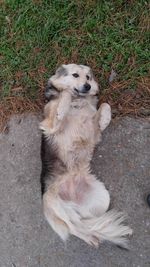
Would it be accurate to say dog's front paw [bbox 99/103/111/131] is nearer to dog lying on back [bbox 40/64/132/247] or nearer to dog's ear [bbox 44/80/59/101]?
dog lying on back [bbox 40/64/132/247]

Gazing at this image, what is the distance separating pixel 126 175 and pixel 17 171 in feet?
3.43

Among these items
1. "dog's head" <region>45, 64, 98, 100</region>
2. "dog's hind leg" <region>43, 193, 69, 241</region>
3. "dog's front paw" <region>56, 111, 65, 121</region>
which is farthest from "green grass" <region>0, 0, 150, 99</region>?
"dog's hind leg" <region>43, 193, 69, 241</region>

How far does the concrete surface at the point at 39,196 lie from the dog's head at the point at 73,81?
0.45m

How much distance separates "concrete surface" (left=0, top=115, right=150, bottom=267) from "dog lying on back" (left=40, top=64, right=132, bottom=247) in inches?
7.7

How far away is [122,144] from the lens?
4.57 meters

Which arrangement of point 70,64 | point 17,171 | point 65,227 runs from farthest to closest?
1. point 17,171
2. point 70,64
3. point 65,227

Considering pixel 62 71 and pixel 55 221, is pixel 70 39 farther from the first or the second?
pixel 55 221

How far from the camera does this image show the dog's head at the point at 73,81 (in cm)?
430

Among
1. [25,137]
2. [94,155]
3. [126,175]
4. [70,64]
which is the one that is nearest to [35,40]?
[70,64]

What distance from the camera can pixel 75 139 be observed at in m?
4.29

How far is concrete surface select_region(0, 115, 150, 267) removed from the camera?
4477 millimetres

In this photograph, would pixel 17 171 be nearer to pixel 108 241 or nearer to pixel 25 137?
pixel 25 137

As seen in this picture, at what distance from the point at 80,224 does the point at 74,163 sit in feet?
1.73

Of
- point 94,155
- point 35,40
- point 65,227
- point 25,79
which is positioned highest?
point 35,40
